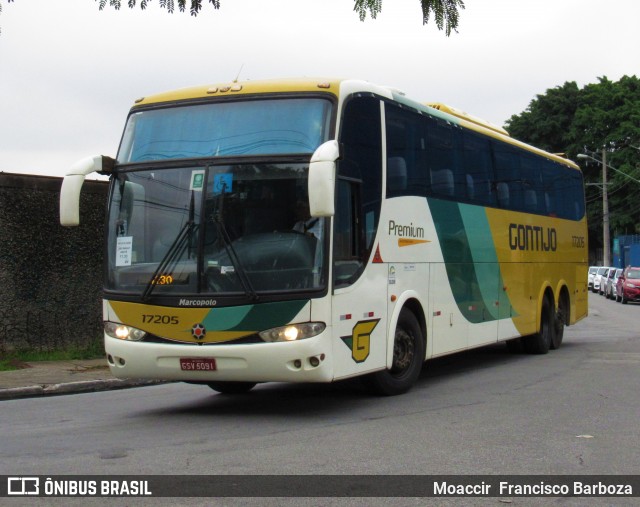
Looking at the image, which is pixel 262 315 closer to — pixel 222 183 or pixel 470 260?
pixel 222 183

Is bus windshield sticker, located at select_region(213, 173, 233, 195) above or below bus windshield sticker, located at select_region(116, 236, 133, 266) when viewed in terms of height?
above

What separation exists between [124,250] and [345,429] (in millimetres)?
2956

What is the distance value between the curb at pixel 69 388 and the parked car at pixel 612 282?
1403 inches

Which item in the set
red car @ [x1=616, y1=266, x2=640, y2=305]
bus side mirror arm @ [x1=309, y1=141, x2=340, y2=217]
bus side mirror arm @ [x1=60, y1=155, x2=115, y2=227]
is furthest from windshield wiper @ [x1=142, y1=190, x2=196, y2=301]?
red car @ [x1=616, y1=266, x2=640, y2=305]

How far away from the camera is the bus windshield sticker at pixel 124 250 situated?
947 centimetres

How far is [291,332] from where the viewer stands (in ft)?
28.9

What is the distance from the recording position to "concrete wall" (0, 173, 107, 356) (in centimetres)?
1477

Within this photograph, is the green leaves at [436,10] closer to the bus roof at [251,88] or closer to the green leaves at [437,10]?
the green leaves at [437,10]

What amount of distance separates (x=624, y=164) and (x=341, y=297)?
184ft

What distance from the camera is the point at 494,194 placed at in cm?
1409

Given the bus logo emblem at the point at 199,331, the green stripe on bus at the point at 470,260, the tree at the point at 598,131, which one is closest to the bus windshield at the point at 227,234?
the bus logo emblem at the point at 199,331

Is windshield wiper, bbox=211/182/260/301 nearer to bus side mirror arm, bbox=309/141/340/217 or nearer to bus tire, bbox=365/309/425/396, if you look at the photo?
bus side mirror arm, bbox=309/141/340/217

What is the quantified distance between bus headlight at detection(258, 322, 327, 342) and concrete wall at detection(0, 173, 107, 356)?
290 inches

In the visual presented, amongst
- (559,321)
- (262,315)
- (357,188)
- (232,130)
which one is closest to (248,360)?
(262,315)
